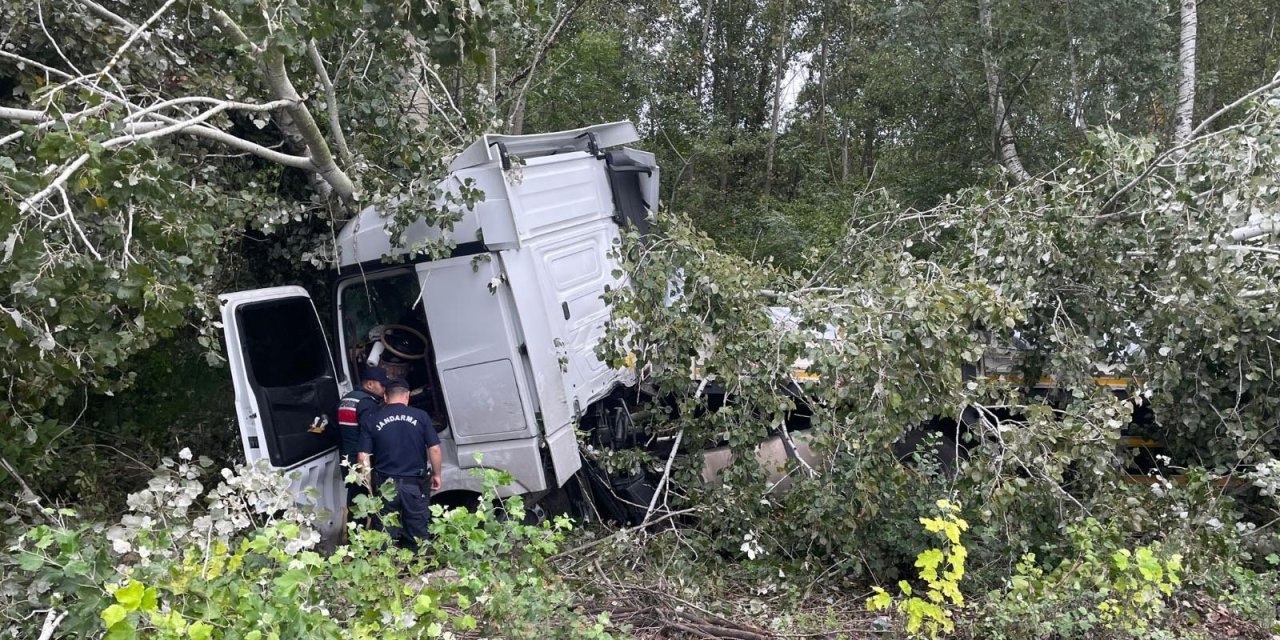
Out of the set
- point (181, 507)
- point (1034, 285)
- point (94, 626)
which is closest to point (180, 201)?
point (181, 507)

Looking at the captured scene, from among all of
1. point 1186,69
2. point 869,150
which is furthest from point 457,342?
point 869,150

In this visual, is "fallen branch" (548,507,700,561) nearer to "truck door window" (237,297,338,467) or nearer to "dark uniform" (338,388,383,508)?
"dark uniform" (338,388,383,508)

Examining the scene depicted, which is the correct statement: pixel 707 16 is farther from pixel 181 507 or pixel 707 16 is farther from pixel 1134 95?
pixel 181 507

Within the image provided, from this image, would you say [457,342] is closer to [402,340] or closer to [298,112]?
[402,340]

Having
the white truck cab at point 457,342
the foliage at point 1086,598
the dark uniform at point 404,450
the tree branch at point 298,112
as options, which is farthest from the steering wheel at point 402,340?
the foliage at point 1086,598

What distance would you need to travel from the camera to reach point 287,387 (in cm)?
495

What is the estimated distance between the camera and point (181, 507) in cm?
323

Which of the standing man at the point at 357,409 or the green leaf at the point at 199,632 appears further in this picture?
the standing man at the point at 357,409

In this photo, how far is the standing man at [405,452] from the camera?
4941 millimetres

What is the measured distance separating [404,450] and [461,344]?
0.69 meters

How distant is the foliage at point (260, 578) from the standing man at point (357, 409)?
1.36m

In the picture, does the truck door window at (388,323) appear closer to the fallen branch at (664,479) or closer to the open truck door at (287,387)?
the open truck door at (287,387)

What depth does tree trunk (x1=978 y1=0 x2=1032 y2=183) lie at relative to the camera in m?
10.5

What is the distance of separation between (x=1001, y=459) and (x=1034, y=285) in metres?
1.45
